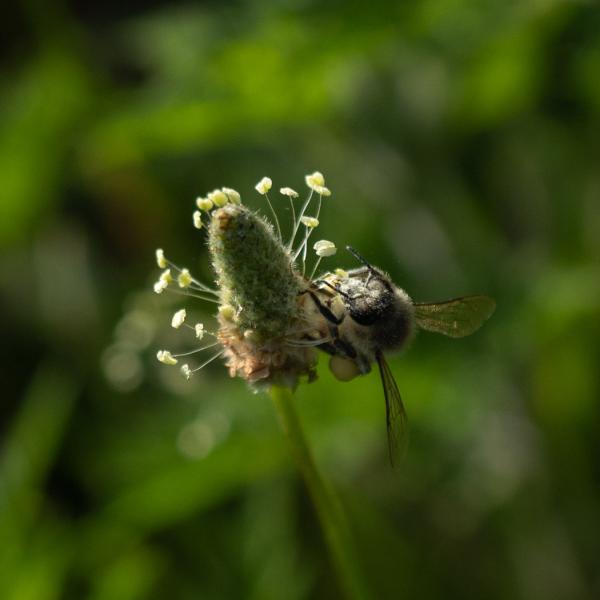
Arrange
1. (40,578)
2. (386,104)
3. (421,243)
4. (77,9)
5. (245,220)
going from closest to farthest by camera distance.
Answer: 1. (245,220)
2. (40,578)
3. (421,243)
4. (386,104)
5. (77,9)

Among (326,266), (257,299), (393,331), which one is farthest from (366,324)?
(326,266)

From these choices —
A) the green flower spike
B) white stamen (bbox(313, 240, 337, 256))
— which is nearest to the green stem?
the green flower spike

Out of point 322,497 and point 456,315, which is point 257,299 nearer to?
point 322,497

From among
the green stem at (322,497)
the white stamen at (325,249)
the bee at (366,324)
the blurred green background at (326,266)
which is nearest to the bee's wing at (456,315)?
the bee at (366,324)

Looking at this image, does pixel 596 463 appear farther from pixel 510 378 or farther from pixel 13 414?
pixel 13 414

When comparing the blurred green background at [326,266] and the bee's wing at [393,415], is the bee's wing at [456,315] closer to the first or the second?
the bee's wing at [393,415]

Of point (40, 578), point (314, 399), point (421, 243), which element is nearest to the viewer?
point (40, 578)

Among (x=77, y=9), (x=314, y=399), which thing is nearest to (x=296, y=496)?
(x=314, y=399)
